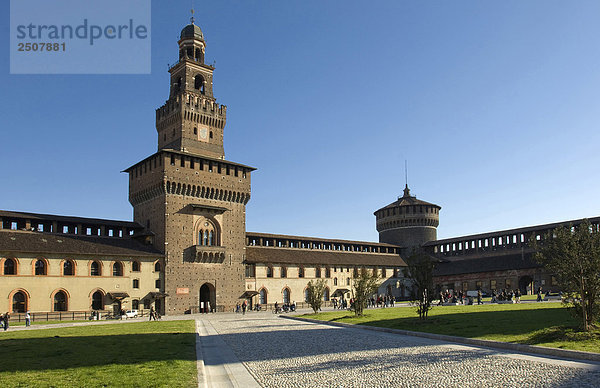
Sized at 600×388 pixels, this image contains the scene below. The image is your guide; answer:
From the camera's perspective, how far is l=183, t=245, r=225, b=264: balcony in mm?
51594

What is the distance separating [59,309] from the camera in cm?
4222

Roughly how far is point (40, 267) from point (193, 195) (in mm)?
16686

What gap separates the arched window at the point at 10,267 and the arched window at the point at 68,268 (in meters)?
3.82

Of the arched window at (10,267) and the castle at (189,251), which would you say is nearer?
the arched window at (10,267)

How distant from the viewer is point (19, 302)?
40.2 meters

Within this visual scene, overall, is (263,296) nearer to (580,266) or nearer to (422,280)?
(422,280)

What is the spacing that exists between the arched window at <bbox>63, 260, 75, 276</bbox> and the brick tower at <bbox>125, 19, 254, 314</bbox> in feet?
27.2

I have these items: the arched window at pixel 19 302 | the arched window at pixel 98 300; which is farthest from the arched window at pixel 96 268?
the arched window at pixel 19 302

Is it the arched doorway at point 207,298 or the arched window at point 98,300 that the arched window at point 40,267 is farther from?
the arched doorway at point 207,298

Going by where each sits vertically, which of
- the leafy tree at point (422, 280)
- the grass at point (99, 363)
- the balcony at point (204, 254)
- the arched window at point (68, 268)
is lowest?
the grass at point (99, 363)

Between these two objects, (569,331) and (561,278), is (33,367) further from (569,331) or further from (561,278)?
(561,278)

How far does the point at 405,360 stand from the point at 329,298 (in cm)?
5101

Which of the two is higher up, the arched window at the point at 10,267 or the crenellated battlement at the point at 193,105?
the crenellated battlement at the point at 193,105

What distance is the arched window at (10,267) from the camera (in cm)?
3991
